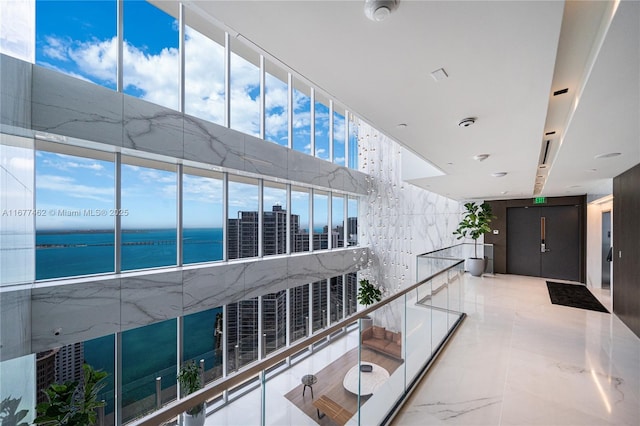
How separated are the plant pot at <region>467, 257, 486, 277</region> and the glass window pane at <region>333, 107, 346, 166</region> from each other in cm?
526

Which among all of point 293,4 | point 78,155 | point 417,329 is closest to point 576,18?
point 293,4

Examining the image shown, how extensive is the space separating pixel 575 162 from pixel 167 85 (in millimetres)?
6880

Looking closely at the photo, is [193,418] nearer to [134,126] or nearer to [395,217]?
[134,126]

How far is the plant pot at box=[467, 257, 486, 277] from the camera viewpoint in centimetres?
862

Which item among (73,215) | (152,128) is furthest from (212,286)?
(152,128)

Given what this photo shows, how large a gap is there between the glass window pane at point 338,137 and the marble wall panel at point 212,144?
385 centimetres

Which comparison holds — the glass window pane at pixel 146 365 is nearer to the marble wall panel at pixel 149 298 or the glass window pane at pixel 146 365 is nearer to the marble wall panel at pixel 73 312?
the marble wall panel at pixel 149 298

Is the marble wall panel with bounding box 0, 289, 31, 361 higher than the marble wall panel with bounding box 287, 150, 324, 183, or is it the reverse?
the marble wall panel with bounding box 287, 150, 324, 183

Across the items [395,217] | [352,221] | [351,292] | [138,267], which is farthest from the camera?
[352,221]

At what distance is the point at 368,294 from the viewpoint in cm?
941

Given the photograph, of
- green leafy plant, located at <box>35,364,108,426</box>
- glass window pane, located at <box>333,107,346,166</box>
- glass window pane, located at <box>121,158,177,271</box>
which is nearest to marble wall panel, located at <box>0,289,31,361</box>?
green leafy plant, located at <box>35,364,108,426</box>

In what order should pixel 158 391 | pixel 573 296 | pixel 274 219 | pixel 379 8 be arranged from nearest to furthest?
pixel 379 8
pixel 158 391
pixel 573 296
pixel 274 219

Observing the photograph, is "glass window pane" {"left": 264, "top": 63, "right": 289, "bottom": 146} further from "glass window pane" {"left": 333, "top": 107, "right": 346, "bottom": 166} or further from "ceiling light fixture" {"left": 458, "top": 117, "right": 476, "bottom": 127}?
"ceiling light fixture" {"left": 458, "top": 117, "right": 476, "bottom": 127}

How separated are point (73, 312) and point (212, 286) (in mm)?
1975
